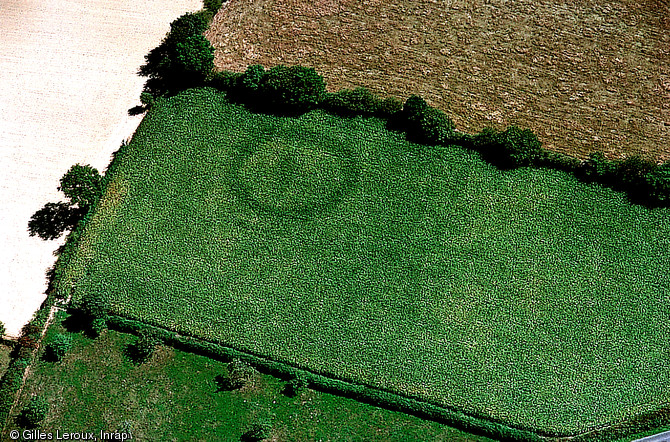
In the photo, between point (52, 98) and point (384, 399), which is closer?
point (384, 399)

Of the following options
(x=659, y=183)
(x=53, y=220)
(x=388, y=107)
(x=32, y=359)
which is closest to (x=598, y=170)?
(x=659, y=183)

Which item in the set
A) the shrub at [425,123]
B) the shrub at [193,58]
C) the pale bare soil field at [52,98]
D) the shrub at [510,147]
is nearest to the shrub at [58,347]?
the pale bare soil field at [52,98]

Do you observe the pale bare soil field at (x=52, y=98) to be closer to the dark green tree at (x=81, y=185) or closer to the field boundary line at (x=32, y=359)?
the field boundary line at (x=32, y=359)

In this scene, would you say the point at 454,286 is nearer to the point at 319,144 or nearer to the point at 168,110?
the point at 319,144

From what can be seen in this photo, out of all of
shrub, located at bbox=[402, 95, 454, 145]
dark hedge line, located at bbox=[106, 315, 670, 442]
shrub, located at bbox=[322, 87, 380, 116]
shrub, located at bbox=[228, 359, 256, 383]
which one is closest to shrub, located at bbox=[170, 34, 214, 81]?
shrub, located at bbox=[322, 87, 380, 116]

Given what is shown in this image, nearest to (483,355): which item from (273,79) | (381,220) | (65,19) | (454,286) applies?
(454,286)

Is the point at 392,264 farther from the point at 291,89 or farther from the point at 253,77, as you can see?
the point at 253,77
